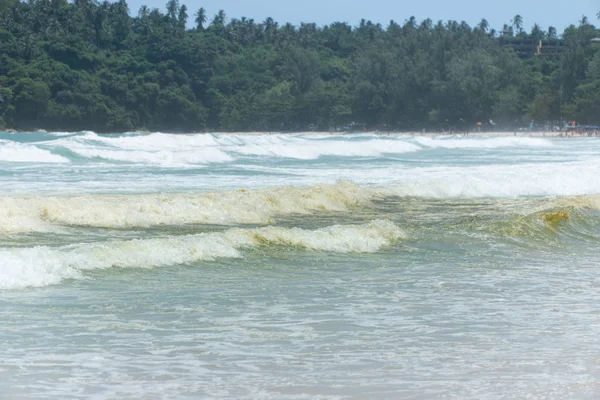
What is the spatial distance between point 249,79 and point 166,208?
500 feet

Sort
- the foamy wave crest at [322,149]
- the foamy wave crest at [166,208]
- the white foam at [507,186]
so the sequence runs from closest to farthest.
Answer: the foamy wave crest at [166,208] → the white foam at [507,186] → the foamy wave crest at [322,149]

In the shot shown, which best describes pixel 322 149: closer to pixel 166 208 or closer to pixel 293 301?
pixel 166 208

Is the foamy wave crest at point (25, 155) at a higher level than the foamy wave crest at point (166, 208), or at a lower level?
lower

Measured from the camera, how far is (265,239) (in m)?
14.5

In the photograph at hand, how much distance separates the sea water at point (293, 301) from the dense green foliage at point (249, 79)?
114853 mm

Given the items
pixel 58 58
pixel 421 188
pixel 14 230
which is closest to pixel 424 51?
pixel 58 58

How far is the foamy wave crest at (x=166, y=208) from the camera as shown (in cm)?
1722

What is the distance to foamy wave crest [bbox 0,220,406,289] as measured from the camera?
10636 mm

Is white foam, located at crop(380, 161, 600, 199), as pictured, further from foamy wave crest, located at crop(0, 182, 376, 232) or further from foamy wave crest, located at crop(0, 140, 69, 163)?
foamy wave crest, located at crop(0, 140, 69, 163)

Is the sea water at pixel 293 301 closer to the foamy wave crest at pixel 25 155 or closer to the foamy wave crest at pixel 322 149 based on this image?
the foamy wave crest at pixel 25 155

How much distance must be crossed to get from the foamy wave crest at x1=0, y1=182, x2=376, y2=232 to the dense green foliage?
111 m

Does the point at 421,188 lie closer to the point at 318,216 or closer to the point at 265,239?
the point at 318,216

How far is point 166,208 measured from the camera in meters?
19.0

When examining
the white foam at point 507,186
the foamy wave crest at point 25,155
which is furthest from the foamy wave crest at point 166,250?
the foamy wave crest at point 25,155
